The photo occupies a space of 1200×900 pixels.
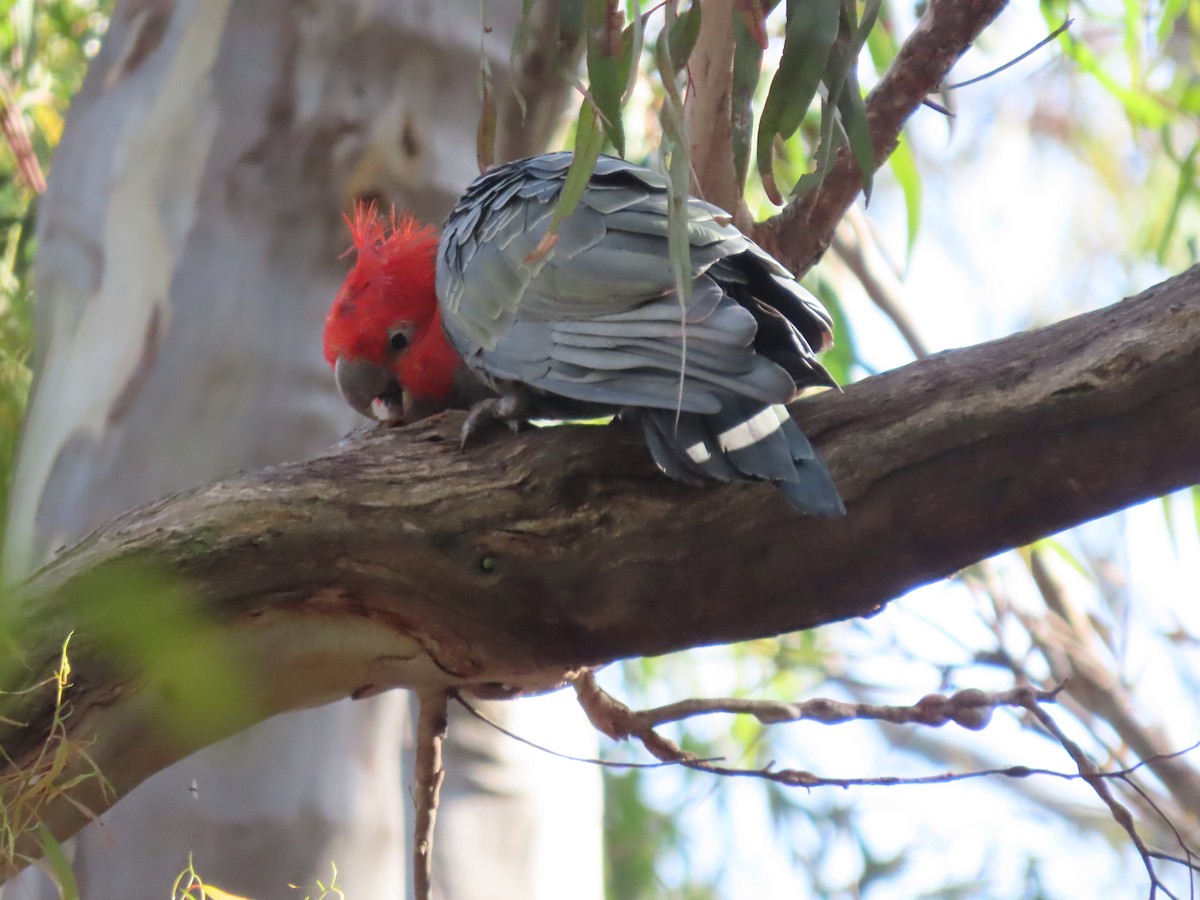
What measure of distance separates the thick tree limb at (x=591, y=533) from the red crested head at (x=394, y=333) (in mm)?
339

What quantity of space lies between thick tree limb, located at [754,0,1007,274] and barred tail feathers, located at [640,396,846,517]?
0.51m

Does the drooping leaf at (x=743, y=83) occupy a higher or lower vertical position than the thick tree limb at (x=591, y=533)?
higher

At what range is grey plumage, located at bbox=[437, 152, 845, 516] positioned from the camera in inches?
44.2

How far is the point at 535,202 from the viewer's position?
1496 mm

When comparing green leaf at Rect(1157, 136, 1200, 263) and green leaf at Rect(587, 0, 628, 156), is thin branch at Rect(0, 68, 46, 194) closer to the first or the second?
green leaf at Rect(587, 0, 628, 156)

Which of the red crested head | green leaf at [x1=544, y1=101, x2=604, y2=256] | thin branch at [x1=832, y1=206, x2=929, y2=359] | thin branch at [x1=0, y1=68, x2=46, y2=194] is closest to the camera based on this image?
green leaf at [x1=544, y1=101, x2=604, y2=256]

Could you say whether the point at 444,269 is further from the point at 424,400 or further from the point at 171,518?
the point at 171,518

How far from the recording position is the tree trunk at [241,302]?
183 centimetres

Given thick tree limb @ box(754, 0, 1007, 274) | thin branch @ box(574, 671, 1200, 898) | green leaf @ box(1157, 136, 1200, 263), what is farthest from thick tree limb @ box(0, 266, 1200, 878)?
green leaf @ box(1157, 136, 1200, 263)

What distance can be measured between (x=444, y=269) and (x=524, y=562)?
536mm

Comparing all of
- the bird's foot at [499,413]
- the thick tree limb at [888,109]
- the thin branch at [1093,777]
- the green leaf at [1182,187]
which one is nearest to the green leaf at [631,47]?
the bird's foot at [499,413]

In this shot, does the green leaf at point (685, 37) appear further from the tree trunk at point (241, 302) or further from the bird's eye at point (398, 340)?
the tree trunk at point (241, 302)

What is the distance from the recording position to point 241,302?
1.97 metres

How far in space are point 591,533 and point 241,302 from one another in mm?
1012
